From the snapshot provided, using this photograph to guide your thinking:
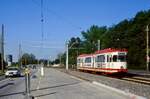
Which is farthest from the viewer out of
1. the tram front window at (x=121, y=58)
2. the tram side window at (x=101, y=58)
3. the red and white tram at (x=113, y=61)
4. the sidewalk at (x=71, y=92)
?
the tram side window at (x=101, y=58)

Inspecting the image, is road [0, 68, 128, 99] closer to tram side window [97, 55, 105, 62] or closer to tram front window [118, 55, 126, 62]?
tram front window [118, 55, 126, 62]

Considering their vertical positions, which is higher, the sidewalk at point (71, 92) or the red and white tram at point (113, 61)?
the red and white tram at point (113, 61)

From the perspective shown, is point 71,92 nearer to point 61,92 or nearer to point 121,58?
point 61,92

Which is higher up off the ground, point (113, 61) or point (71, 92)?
point (113, 61)

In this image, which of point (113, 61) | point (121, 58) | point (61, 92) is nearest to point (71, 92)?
point (61, 92)

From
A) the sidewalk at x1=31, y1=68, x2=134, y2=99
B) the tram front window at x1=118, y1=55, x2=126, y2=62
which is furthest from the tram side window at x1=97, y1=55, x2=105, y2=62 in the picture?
the sidewalk at x1=31, y1=68, x2=134, y2=99

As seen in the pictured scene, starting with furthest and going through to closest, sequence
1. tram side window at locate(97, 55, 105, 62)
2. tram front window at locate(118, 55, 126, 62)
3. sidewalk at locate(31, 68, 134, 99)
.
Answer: tram side window at locate(97, 55, 105, 62) < tram front window at locate(118, 55, 126, 62) < sidewalk at locate(31, 68, 134, 99)

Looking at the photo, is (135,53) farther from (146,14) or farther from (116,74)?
(116,74)

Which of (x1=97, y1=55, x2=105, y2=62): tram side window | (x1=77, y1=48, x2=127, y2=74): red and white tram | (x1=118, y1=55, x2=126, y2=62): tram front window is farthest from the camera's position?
(x1=97, y1=55, x2=105, y2=62): tram side window

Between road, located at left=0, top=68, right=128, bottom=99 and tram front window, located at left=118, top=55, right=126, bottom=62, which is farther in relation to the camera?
tram front window, located at left=118, top=55, right=126, bottom=62

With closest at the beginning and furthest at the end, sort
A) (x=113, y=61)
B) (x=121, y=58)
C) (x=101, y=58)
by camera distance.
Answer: (x=113, y=61), (x=121, y=58), (x=101, y=58)

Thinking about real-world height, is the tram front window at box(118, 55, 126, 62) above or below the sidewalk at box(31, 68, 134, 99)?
above

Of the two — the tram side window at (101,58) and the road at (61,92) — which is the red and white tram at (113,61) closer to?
the tram side window at (101,58)

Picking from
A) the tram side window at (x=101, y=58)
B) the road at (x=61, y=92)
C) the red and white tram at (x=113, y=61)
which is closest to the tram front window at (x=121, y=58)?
the red and white tram at (x=113, y=61)
